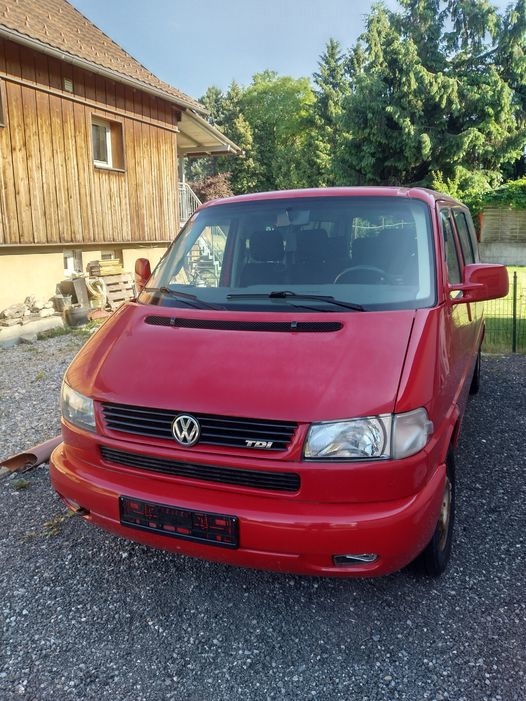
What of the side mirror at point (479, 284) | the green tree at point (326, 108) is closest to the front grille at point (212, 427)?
the side mirror at point (479, 284)

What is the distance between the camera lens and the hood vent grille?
2.56 metres

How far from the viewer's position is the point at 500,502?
11.8 feet

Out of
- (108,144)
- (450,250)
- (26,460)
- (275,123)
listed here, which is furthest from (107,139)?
(275,123)

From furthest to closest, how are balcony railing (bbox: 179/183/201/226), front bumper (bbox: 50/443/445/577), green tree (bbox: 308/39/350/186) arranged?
1. green tree (bbox: 308/39/350/186)
2. balcony railing (bbox: 179/183/201/226)
3. front bumper (bbox: 50/443/445/577)

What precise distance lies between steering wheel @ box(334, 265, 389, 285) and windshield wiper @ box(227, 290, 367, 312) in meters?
0.25

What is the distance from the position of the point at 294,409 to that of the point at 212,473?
46 centimetres

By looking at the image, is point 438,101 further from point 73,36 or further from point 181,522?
point 181,522

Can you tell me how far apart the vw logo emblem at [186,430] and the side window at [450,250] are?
5.69ft

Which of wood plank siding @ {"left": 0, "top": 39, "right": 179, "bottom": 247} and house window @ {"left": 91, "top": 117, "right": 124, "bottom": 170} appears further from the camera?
house window @ {"left": 91, "top": 117, "right": 124, "bottom": 170}

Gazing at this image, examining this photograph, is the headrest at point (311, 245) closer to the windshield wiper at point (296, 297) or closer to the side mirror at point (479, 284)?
the windshield wiper at point (296, 297)

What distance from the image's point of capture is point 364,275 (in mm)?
3010

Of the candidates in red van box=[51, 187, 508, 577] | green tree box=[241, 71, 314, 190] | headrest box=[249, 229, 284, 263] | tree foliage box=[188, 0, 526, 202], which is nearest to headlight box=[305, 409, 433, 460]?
red van box=[51, 187, 508, 577]

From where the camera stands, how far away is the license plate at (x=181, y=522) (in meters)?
2.25

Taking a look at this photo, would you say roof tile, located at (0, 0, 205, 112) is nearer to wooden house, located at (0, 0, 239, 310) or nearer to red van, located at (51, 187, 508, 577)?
wooden house, located at (0, 0, 239, 310)
